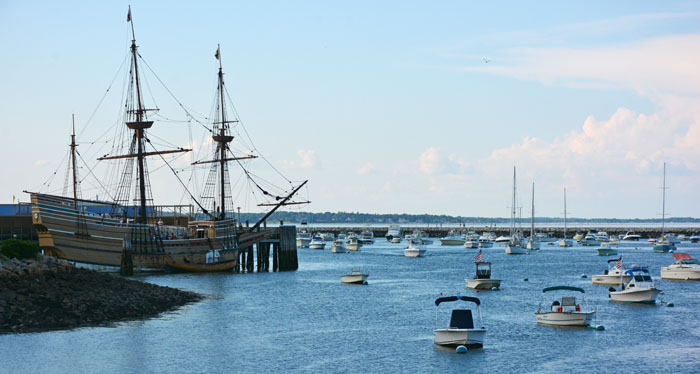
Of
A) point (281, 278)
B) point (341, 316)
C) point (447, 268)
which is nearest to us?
point (341, 316)

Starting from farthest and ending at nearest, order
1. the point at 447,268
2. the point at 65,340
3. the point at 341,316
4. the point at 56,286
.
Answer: the point at 447,268 < the point at 341,316 < the point at 56,286 < the point at 65,340

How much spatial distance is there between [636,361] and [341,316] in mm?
23572

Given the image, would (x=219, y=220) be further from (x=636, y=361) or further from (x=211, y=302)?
(x=636, y=361)

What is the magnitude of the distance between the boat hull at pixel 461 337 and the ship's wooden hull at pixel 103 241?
4797 centimetres

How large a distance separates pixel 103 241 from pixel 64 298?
107 feet

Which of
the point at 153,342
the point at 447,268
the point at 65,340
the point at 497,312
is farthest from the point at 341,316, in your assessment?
the point at 447,268

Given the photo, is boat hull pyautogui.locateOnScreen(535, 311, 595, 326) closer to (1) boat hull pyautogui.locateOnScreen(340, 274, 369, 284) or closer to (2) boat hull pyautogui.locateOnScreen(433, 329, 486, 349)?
(2) boat hull pyautogui.locateOnScreen(433, 329, 486, 349)

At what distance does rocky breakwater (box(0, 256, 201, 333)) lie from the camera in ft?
166

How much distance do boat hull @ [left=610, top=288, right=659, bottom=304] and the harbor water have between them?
31.7 inches

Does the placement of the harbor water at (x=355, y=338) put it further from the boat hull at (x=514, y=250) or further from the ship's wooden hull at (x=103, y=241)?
the boat hull at (x=514, y=250)

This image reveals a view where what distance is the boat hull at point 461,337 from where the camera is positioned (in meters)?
46.2

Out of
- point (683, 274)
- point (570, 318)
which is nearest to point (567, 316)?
point (570, 318)

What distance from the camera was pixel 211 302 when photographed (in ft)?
222

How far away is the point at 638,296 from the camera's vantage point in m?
66.8
